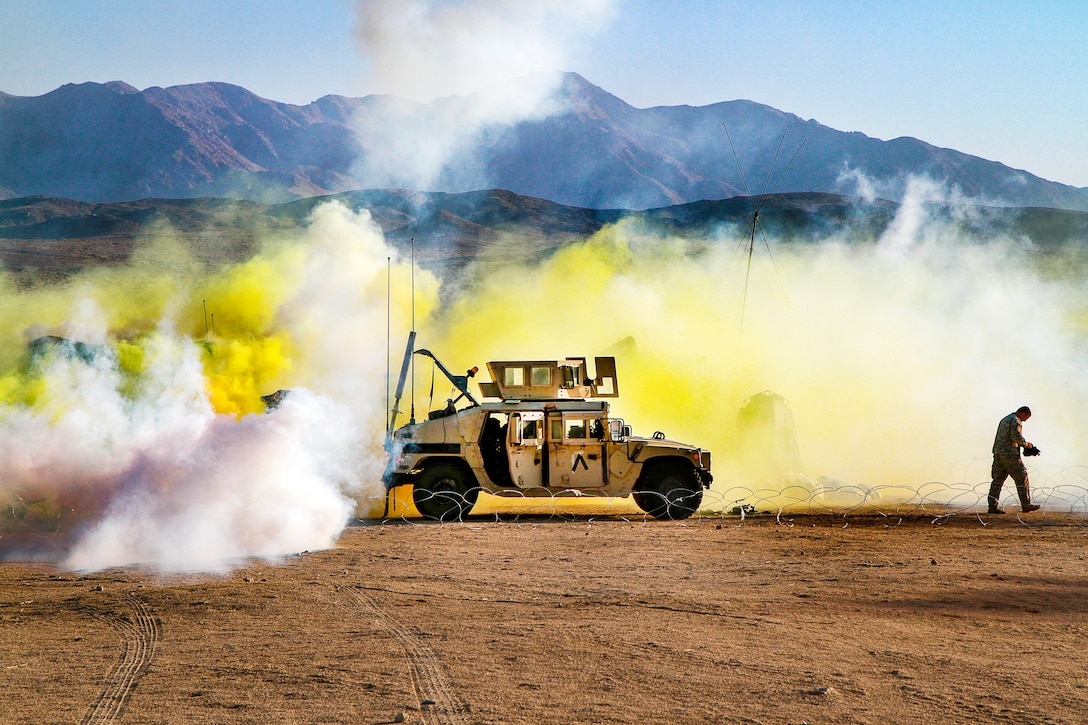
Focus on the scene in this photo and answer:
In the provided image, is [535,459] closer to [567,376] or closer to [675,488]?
[567,376]

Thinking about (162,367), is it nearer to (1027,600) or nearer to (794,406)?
(794,406)

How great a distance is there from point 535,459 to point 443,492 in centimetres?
168

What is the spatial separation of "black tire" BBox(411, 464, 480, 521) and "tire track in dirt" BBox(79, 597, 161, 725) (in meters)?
7.20

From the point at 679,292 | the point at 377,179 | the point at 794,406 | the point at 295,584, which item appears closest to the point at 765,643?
the point at 295,584

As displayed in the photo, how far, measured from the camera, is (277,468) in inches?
643

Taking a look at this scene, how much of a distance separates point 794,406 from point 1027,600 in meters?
18.7

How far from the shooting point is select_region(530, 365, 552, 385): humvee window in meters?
19.6

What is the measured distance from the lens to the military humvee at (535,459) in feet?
62.6

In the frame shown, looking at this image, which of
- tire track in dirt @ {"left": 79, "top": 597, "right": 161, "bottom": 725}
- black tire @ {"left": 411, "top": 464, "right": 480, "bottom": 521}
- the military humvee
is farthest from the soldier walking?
tire track in dirt @ {"left": 79, "top": 597, "right": 161, "bottom": 725}

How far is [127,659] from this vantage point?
9.79m

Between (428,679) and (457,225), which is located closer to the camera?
(428,679)

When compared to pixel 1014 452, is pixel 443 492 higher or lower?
lower

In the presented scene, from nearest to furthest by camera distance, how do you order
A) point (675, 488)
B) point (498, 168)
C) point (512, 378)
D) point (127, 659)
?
point (127, 659)
point (675, 488)
point (512, 378)
point (498, 168)

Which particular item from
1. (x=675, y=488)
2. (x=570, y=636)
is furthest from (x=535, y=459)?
(x=570, y=636)
